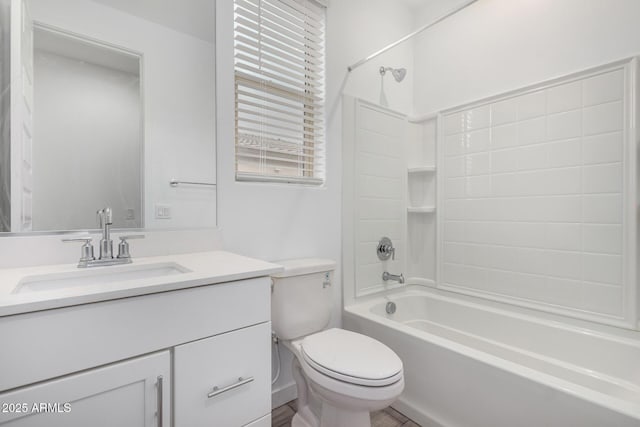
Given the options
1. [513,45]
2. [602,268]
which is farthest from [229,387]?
[513,45]

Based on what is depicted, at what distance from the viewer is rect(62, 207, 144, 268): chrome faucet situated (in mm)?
1071

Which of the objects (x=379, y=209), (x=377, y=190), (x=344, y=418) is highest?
(x=377, y=190)

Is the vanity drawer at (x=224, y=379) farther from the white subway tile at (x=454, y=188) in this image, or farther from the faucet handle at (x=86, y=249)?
the white subway tile at (x=454, y=188)

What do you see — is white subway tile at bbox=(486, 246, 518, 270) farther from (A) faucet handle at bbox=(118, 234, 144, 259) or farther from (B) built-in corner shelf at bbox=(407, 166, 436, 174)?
(A) faucet handle at bbox=(118, 234, 144, 259)

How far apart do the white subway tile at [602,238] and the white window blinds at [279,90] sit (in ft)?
4.88

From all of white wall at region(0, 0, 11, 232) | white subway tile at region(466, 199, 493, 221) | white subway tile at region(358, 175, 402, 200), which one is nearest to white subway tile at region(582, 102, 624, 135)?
white subway tile at region(466, 199, 493, 221)

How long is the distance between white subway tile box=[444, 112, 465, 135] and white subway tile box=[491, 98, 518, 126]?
20 cm

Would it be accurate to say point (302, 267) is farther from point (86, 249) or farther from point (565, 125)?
point (565, 125)

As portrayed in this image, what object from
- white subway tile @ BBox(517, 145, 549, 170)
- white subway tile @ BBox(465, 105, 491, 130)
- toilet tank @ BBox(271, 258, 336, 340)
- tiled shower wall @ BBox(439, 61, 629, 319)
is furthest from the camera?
white subway tile @ BBox(465, 105, 491, 130)

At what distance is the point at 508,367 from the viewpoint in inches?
48.4

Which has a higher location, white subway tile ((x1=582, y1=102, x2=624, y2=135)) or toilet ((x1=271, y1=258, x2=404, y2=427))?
white subway tile ((x1=582, y1=102, x2=624, y2=135))

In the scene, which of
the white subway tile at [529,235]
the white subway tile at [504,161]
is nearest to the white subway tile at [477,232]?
the white subway tile at [529,235]

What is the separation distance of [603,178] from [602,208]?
6.1 inches

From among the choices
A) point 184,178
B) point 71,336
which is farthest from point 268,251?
point 71,336
